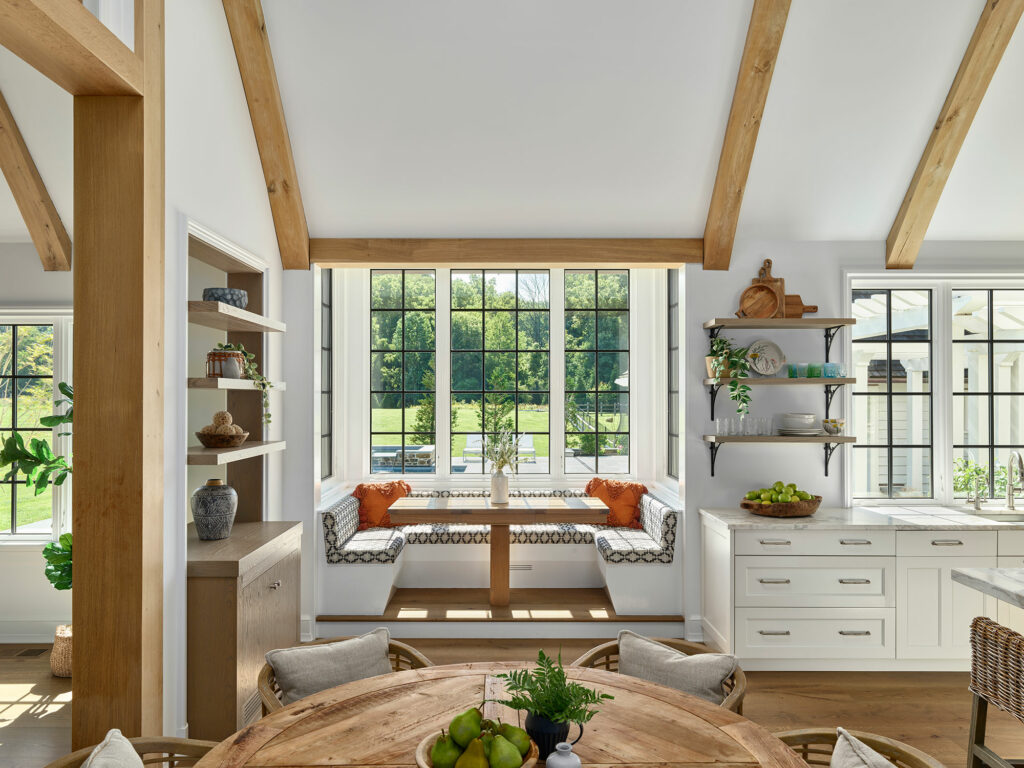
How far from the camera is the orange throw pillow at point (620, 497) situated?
15.8 feet

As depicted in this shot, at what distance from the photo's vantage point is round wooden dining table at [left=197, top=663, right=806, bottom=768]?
4.80 ft

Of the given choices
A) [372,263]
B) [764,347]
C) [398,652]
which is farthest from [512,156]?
[398,652]

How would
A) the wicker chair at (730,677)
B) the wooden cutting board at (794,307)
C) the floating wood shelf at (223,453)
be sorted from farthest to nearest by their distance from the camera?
the wooden cutting board at (794,307)
the floating wood shelf at (223,453)
the wicker chair at (730,677)

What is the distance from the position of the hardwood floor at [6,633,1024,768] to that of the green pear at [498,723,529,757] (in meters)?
2.13

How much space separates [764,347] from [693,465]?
0.82 m

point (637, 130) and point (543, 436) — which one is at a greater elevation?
point (637, 130)

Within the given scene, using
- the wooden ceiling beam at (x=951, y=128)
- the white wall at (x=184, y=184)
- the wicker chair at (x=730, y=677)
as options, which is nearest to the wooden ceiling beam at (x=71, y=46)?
the white wall at (x=184, y=184)

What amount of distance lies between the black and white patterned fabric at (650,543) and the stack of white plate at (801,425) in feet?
2.76

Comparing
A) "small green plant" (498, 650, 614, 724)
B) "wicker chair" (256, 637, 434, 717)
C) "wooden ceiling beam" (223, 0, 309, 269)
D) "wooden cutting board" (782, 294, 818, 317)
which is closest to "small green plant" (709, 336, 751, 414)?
"wooden cutting board" (782, 294, 818, 317)

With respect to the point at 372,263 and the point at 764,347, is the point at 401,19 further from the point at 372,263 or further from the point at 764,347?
the point at 764,347

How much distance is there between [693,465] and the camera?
404 centimetres

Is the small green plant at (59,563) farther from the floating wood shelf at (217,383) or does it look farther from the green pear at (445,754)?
the green pear at (445,754)

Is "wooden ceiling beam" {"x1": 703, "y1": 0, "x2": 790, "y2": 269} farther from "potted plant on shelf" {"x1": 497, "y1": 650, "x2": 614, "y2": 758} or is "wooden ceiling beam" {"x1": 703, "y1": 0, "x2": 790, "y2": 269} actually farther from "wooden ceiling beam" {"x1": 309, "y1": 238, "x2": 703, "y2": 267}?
"potted plant on shelf" {"x1": 497, "y1": 650, "x2": 614, "y2": 758}

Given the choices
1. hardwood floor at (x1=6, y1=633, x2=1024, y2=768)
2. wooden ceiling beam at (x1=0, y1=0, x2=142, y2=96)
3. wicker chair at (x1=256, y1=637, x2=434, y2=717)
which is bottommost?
hardwood floor at (x1=6, y1=633, x2=1024, y2=768)
